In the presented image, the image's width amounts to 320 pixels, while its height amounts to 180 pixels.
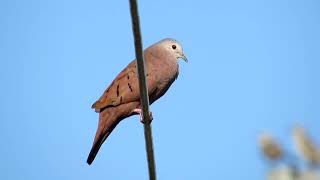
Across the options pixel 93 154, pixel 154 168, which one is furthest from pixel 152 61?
pixel 154 168

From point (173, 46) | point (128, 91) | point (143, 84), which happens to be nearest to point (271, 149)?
point (143, 84)

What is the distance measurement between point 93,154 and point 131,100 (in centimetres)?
96

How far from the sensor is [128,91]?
19.5ft

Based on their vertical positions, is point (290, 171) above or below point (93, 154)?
below

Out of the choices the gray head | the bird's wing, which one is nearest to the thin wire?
the bird's wing

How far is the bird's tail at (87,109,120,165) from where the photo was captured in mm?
5270

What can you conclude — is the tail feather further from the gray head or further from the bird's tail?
the gray head

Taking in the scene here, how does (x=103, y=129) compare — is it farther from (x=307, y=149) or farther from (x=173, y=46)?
(x=307, y=149)

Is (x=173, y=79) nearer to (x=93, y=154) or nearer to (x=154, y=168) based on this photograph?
(x=93, y=154)

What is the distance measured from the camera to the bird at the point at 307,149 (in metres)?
0.62

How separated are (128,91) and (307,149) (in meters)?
5.35

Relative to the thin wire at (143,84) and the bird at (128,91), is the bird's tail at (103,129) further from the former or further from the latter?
the thin wire at (143,84)

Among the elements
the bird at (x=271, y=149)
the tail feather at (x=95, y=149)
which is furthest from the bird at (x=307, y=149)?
the tail feather at (x=95, y=149)

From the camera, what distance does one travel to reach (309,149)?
63cm
